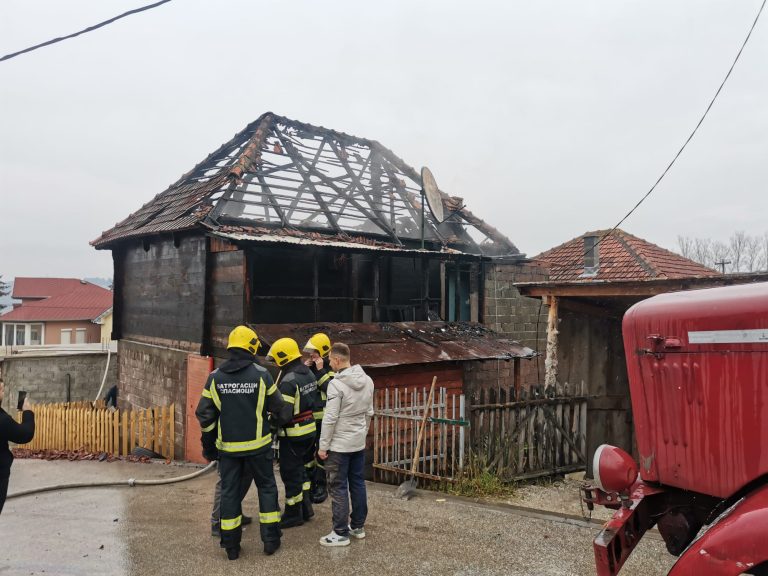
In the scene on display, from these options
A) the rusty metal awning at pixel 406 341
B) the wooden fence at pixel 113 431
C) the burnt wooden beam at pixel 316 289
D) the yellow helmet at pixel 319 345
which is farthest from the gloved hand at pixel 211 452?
the wooden fence at pixel 113 431

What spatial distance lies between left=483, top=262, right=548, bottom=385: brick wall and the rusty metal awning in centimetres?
112

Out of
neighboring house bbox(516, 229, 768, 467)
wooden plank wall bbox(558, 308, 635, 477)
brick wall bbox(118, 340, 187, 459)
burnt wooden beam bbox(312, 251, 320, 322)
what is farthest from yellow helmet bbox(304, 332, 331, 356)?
brick wall bbox(118, 340, 187, 459)

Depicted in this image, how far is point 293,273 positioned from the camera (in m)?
10.1

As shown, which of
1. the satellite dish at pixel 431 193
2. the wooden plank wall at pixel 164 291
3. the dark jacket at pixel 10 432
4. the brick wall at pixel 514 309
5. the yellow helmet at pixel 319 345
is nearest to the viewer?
the dark jacket at pixel 10 432

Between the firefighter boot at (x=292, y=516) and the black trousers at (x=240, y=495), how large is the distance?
49cm

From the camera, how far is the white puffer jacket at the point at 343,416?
4.65 meters

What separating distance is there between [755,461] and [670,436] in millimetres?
441

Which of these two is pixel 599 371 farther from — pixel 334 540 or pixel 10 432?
pixel 10 432

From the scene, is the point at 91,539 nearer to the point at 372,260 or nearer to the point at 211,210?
the point at 211,210

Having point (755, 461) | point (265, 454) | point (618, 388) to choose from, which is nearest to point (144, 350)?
point (265, 454)

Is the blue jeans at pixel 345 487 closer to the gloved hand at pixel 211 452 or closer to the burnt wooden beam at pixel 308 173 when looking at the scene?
the gloved hand at pixel 211 452

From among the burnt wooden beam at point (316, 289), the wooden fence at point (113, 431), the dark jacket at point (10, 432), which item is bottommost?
the wooden fence at point (113, 431)

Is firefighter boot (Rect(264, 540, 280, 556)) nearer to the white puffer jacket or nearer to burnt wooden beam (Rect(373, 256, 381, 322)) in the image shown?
the white puffer jacket

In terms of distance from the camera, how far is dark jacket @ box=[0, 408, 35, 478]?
4.03 metres
